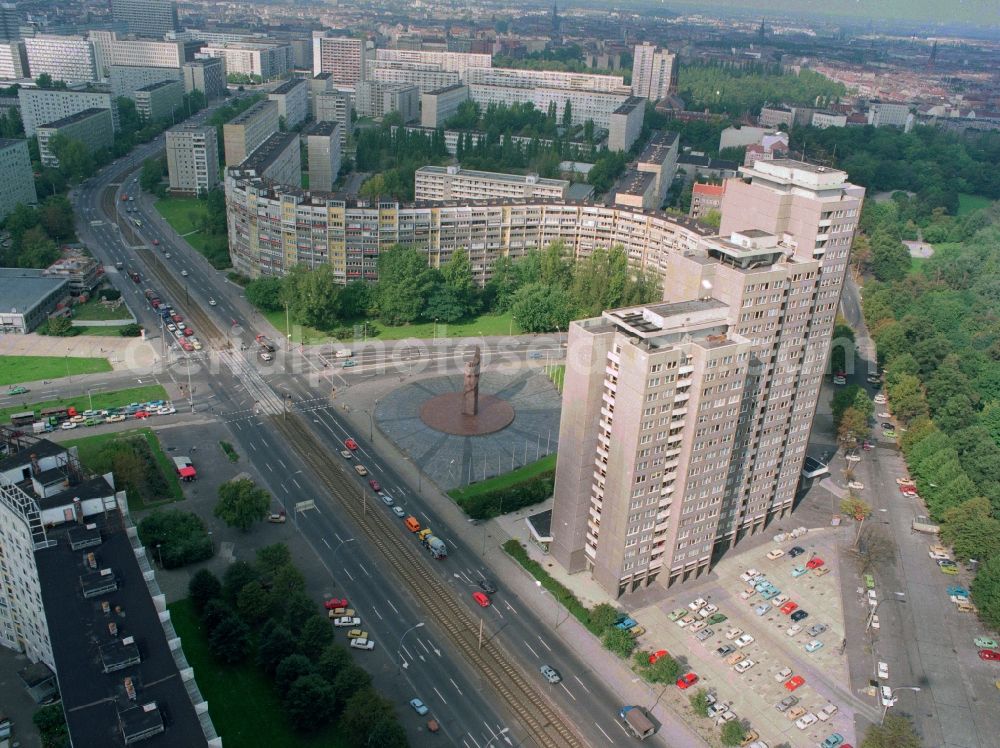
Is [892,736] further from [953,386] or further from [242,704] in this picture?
[953,386]

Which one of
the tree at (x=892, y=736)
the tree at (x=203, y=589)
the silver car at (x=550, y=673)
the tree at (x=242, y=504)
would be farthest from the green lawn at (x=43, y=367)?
the tree at (x=892, y=736)

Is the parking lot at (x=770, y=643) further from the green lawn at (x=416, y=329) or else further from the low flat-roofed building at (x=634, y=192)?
the low flat-roofed building at (x=634, y=192)

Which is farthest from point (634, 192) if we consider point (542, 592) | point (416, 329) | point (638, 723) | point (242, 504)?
point (638, 723)

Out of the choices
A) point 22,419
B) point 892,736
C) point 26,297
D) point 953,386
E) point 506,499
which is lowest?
point 506,499

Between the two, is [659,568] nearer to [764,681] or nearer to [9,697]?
[764,681]

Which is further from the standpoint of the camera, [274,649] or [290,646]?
[290,646]

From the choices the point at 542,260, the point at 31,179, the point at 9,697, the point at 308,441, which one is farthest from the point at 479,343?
the point at 31,179
